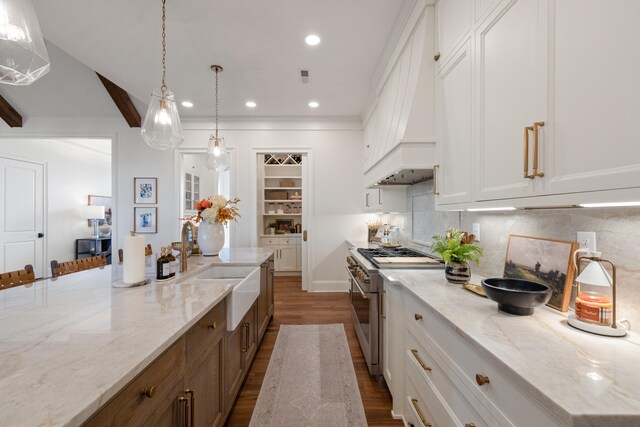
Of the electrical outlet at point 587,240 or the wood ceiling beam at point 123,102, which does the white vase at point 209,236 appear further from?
the wood ceiling beam at point 123,102

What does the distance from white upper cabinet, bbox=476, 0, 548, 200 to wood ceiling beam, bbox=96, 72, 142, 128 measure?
477 cm

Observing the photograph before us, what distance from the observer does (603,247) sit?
1.00 metres

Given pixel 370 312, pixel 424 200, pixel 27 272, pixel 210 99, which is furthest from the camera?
pixel 210 99

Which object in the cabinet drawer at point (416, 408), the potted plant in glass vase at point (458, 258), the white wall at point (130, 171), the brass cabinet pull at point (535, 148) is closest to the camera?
the brass cabinet pull at point (535, 148)

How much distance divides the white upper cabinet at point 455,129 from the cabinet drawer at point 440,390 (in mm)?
855

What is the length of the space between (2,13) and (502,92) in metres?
2.23

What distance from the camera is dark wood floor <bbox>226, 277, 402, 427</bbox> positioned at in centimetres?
180

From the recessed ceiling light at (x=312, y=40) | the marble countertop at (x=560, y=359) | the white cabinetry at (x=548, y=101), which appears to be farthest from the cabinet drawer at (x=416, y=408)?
the recessed ceiling light at (x=312, y=40)

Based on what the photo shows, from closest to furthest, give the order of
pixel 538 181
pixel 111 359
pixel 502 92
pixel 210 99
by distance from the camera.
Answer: pixel 111 359 < pixel 538 181 < pixel 502 92 < pixel 210 99

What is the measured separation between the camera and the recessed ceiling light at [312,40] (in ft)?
8.09

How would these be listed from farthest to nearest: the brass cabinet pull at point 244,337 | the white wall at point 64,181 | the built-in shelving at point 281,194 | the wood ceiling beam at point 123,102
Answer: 1. the built-in shelving at point 281,194
2. the white wall at point 64,181
3. the wood ceiling beam at point 123,102
4. the brass cabinet pull at point 244,337

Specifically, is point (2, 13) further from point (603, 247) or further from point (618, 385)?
point (603, 247)

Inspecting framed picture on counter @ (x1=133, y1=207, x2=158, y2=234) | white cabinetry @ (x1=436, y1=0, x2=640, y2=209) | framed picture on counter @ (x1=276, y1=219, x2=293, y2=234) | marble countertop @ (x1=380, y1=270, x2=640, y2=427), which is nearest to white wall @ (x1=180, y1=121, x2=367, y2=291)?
framed picture on counter @ (x1=133, y1=207, x2=158, y2=234)

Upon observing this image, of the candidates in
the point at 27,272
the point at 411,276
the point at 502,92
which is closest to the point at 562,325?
the point at 411,276
